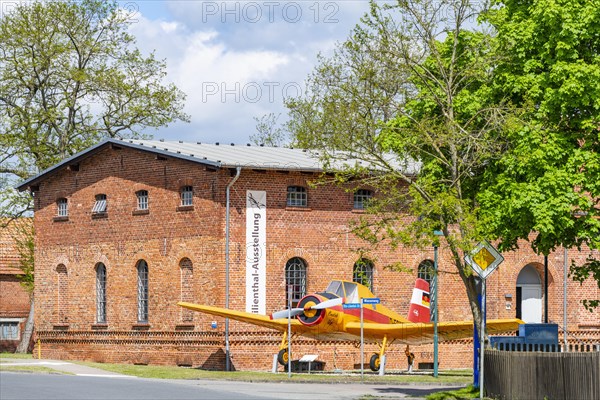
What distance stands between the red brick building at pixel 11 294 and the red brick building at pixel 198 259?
13.5 meters

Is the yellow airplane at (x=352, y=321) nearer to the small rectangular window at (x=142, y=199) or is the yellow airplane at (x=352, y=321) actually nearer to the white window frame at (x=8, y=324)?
the small rectangular window at (x=142, y=199)

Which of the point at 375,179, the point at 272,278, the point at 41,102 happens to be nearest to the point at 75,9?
the point at 41,102

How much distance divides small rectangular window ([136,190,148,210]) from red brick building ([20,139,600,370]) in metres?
0.06

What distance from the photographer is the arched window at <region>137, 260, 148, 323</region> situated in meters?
43.3

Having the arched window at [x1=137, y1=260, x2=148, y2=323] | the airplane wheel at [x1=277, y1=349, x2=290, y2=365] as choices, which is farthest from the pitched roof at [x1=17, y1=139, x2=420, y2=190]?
the airplane wheel at [x1=277, y1=349, x2=290, y2=365]

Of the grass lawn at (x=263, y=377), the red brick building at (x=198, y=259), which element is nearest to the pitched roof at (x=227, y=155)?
the red brick building at (x=198, y=259)

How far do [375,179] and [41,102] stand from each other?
29984 mm

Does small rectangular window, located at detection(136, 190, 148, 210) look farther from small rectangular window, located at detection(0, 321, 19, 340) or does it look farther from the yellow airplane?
small rectangular window, located at detection(0, 321, 19, 340)

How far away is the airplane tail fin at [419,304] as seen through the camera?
4059 cm

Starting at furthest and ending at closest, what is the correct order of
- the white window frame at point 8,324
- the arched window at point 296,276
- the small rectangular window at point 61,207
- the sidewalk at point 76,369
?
the white window frame at point 8,324
the small rectangular window at point 61,207
the arched window at point 296,276
the sidewalk at point 76,369

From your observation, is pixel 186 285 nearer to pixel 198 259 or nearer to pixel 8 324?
pixel 198 259

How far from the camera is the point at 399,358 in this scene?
142ft

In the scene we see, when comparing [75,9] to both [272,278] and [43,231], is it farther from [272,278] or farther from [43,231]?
[272,278]

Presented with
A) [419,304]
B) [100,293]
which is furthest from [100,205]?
[419,304]
